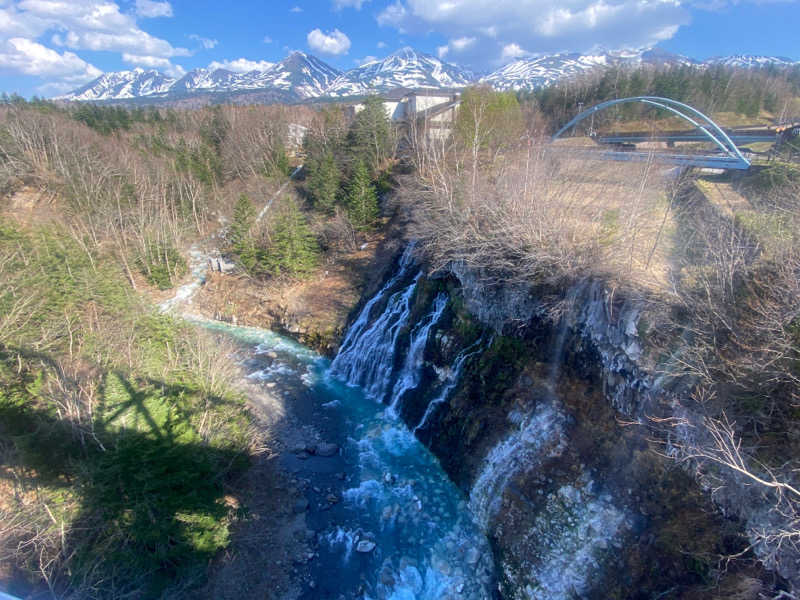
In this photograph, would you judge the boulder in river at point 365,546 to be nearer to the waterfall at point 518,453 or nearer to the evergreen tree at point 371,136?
the waterfall at point 518,453

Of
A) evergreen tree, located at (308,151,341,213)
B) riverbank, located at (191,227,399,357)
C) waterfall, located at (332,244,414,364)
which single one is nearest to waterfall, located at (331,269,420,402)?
waterfall, located at (332,244,414,364)

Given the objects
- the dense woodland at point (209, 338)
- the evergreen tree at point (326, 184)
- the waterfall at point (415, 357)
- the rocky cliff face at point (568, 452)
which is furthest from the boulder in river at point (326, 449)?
the evergreen tree at point (326, 184)

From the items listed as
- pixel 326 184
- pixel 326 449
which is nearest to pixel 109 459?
pixel 326 449

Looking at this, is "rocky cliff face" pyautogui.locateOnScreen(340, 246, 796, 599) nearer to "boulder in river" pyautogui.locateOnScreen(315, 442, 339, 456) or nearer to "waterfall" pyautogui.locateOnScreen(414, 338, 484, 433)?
"waterfall" pyautogui.locateOnScreen(414, 338, 484, 433)

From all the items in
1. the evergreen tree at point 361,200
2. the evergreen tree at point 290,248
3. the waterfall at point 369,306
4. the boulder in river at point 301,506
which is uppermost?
the evergreen tree at point 361,200

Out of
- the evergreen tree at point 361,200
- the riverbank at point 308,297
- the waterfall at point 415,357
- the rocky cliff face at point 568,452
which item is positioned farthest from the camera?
the evergreen tree at point 361,200

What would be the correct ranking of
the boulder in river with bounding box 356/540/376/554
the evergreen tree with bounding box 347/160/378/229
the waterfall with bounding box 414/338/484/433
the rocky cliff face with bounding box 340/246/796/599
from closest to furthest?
the rocky cliff face with bounding box 340/246/796/599 → the boulder in river with bounding box 356/540/376/554 → the waterfall with bounding box 414/338/484/433 → the evergreen tree with bounding box 347/160/378/229

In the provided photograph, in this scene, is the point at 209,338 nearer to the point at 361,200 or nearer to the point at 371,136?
the point at 361,200
